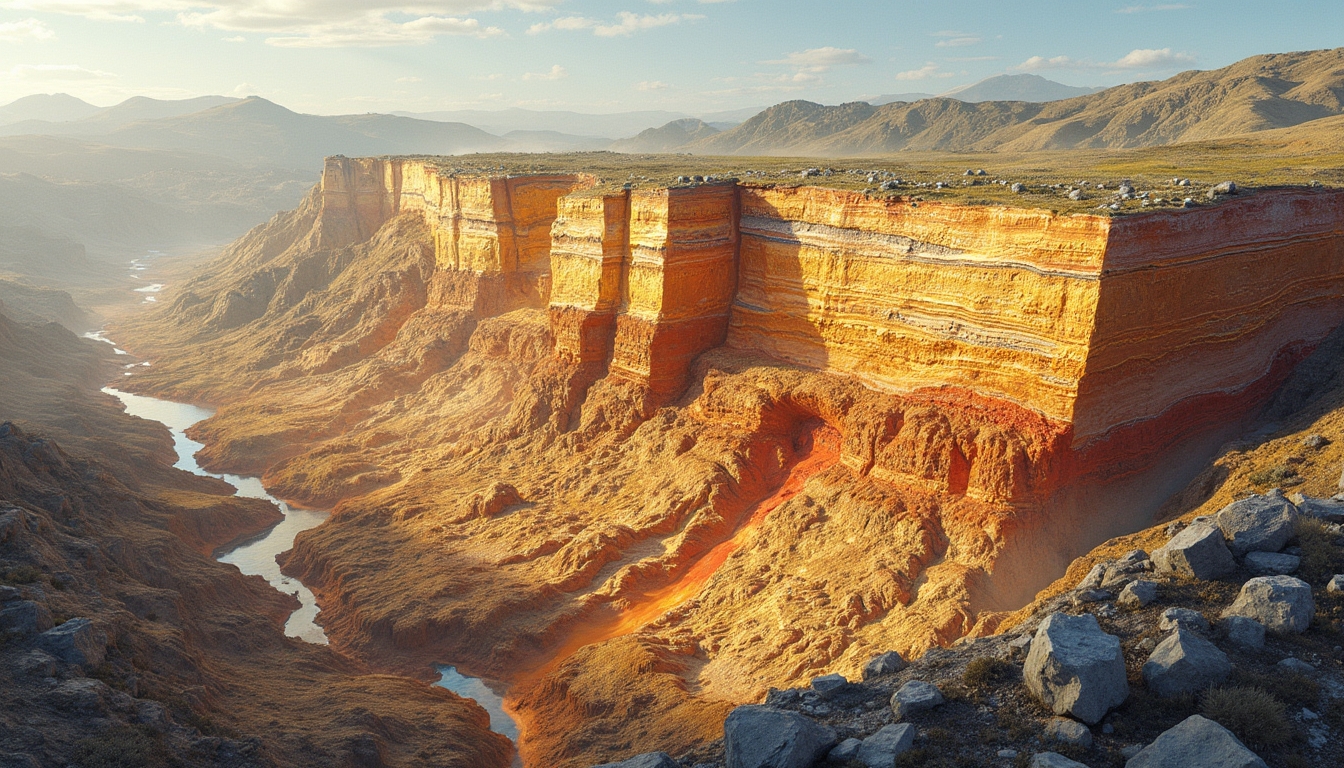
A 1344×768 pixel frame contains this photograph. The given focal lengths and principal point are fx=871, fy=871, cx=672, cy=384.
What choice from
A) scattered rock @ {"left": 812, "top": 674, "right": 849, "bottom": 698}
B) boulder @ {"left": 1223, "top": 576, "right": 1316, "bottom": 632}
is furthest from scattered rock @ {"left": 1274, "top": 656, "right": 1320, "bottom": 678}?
scattered rock @ {"left": 812, "top": 674, "right": 849, "bottom": 698}

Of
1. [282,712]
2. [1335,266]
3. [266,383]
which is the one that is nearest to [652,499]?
[282,712]

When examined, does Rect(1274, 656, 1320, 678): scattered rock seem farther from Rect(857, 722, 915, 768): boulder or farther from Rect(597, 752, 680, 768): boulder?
Rect(597, 752, 680, 768): boulder

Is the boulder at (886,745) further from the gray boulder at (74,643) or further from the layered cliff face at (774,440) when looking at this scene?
the gray boulder at (74,643)

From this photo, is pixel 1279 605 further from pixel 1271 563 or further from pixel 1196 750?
pixel 1196 750

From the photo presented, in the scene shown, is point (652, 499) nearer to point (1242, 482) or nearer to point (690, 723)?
point (690, 723)

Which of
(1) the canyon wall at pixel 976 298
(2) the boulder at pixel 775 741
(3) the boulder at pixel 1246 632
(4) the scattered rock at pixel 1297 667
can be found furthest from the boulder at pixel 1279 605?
(1) the canyon wall at pixel 976 298

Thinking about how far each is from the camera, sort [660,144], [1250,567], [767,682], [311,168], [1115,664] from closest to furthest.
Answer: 1. [1115,664]
2. [1250,567]
3. [767,682]
4. [660,144]
5. [311,168]

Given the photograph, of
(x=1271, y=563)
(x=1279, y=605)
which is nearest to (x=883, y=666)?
(x=1279, y=605)

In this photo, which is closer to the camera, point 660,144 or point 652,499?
point 652,499
